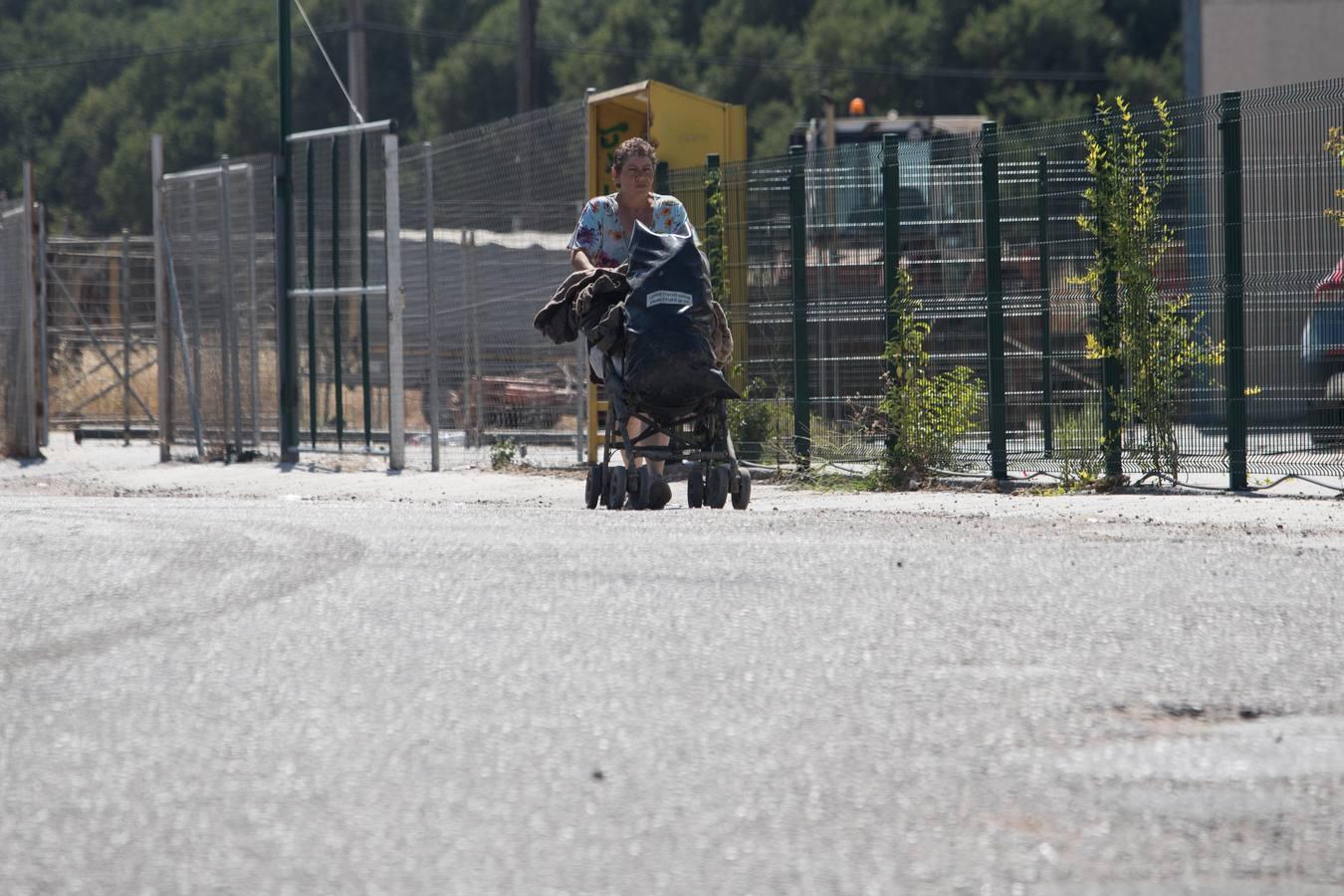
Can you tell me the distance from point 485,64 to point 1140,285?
50.2 metres

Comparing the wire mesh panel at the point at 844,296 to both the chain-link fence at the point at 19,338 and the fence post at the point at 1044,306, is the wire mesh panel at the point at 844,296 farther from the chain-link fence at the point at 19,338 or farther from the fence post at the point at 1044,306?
the chain-link fence at the point at 19,338

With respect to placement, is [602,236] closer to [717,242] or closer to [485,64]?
[717,242]

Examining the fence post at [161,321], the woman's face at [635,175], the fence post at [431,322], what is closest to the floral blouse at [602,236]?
the woman's face at [635,175]

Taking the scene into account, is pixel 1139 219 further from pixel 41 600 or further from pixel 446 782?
pixel 446 782

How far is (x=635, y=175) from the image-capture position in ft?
31.1

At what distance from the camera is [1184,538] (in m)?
7.29

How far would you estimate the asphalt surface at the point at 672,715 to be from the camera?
328 centimetres

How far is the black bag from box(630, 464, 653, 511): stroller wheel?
0.41 meters

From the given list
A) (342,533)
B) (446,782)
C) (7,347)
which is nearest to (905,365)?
(342,533)

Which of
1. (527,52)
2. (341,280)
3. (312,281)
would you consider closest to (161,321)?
(341,280)

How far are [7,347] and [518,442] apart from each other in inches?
254

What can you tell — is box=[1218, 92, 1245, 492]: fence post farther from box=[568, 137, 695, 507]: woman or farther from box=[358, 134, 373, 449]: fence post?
box=[358, 134, 373, 449]: fence post

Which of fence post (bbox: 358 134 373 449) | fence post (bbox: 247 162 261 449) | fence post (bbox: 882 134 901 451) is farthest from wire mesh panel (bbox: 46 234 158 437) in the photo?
fence post (bbox: 882 134 901 451)

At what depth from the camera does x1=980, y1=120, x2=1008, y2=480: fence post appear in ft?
37.3
